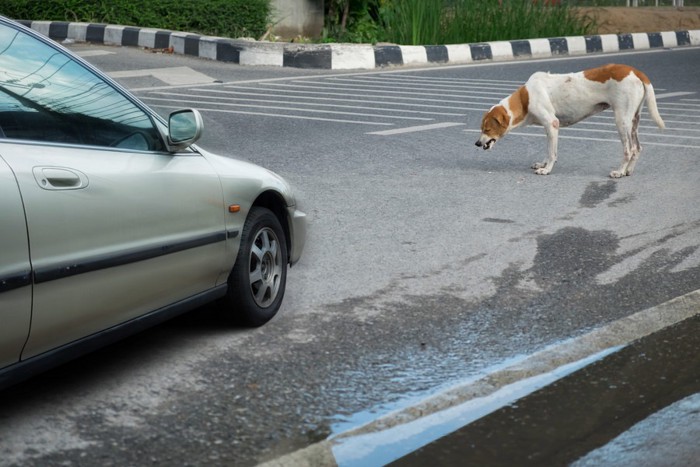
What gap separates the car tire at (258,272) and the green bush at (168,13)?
13494 mm

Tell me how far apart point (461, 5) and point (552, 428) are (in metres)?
16.6

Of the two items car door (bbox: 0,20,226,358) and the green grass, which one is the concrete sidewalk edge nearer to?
car door (bbox: 0,20,226,358)

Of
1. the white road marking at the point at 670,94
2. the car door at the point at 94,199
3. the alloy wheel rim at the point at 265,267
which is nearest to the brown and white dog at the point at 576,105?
the alloy wheel rim at the point at 265,267

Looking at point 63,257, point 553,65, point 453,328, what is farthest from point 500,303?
point 553,65

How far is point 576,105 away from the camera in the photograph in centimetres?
864

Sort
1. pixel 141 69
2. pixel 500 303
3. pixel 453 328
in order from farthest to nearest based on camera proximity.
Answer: pixel 141 69, pixel 500 303, pixel 453 328

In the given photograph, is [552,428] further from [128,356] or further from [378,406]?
[128,356]

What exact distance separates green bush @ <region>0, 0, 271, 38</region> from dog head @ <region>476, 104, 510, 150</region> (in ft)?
33.0

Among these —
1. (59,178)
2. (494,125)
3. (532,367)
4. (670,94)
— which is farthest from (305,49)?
(59,178)

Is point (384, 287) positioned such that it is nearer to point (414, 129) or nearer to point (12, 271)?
point (12, 271)

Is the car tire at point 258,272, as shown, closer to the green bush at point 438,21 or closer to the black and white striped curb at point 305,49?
the black and white striped curb at point 305,49

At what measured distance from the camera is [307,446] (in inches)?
138

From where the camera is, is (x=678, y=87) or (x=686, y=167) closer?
(x=686, y=167)

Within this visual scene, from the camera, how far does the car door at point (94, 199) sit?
3551 millimetres
